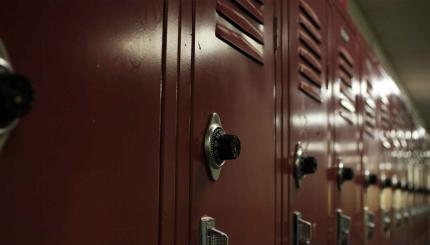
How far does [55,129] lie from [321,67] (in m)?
1.49


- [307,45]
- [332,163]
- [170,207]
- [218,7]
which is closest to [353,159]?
[332,163]

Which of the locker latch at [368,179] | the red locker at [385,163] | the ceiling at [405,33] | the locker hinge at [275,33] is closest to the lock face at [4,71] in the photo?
the locker hinge at [275,33]

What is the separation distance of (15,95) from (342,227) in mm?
1884

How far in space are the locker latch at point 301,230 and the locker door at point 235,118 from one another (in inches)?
7.5

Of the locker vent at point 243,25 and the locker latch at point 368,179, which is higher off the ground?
the locker vent at point 243,25

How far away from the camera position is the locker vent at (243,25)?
1137 millimetres

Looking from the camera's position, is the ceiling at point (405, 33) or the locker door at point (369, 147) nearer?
the locker door at point (369, 147)

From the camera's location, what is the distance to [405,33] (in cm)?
541

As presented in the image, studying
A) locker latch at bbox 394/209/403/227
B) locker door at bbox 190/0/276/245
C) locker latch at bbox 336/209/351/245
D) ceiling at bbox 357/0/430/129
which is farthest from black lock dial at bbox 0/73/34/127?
ceiling at bbox 357/0/430/129

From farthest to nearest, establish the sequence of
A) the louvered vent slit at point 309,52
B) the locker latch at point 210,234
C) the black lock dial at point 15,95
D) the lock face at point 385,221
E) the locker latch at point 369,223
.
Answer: the lock face at point 385,221 → the locker latch at point 369,223 → the louvered vent slit at point 309,52 → the locker latch at point 210,234 → the black lock dial at point 15,95

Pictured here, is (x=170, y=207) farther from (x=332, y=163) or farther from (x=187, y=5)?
(x=332, y=163)

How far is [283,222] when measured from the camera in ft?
4.90

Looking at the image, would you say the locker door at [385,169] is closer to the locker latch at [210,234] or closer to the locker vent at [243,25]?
the locker vent at [243,25]

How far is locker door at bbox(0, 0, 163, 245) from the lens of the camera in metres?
0.60
